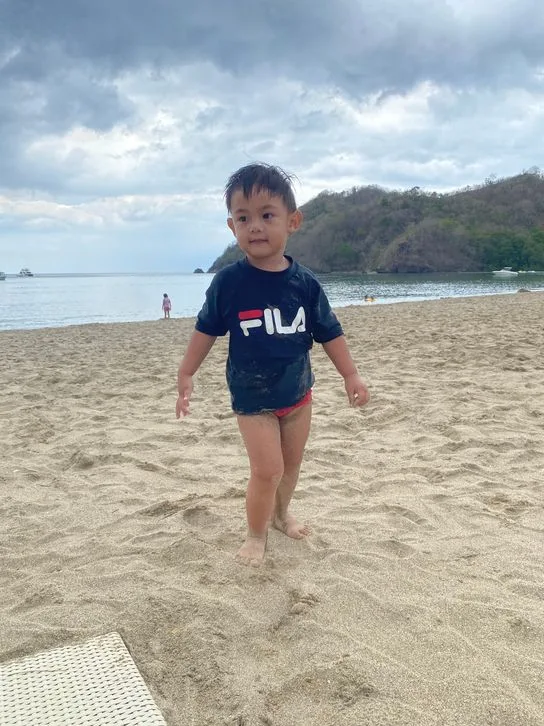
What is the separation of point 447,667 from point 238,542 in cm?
119

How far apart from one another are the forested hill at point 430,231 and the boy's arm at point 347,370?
78.2 m

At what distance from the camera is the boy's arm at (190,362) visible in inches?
100

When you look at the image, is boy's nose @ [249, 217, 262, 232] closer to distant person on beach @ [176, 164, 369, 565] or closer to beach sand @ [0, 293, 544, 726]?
distant person on beach @ [176, 164, 369, 565]

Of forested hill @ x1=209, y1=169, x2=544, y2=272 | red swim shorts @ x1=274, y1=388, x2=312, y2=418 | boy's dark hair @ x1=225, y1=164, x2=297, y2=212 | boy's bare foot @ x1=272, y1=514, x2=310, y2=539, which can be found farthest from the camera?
forested hill @ x1=209, y1=169, x2=544, y2=272

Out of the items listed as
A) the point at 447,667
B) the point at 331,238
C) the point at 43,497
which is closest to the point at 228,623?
the point at 447,667

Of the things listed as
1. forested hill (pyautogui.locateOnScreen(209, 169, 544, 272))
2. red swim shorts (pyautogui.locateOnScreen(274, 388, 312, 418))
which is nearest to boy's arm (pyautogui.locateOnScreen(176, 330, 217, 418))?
red swim shorts (pyautogui.locateOnScreen(274, 388, 312, 418))

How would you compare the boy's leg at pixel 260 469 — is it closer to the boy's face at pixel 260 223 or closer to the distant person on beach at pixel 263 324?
the distant person on beach at pixel 263 324

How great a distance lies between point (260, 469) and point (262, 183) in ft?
4.04

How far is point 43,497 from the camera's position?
3354 millimetres

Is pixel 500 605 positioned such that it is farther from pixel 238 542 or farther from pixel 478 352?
pixel 478 352

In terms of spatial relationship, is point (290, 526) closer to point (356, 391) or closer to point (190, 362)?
point (356, 391)

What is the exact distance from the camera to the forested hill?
79812mm

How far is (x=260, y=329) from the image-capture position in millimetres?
2428

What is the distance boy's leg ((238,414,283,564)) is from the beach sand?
104 mm
